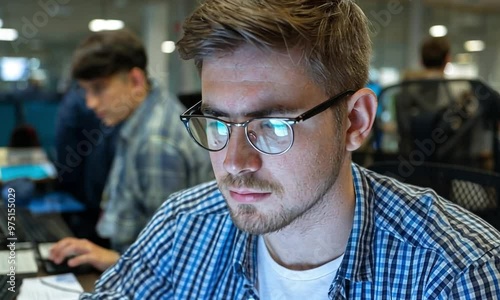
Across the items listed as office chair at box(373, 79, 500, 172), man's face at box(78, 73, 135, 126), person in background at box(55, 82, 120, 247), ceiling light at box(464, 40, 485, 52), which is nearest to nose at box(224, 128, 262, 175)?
person in background at box(55, 82, 120, 247)

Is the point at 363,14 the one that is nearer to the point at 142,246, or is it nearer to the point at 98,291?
the point at 142,246

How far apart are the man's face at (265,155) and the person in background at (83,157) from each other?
114cm

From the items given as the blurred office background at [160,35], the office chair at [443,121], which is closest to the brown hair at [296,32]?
the office chair at [443,121]

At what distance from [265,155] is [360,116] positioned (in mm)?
206

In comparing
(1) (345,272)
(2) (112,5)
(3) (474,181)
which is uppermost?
(2) (112,5)

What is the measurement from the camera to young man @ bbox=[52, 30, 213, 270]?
203cm

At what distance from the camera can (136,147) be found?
207cm

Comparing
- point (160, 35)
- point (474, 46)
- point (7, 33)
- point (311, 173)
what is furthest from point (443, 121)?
point (474, 46)

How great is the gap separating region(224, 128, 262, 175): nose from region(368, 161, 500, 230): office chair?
0.47 metres

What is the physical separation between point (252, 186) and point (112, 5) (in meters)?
4.91

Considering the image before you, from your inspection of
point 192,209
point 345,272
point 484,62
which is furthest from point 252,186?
point 484,62

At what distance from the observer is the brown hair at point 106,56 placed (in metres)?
2.31

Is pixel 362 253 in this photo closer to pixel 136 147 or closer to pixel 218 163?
pixel 218 163

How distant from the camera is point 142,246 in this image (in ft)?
4.33
